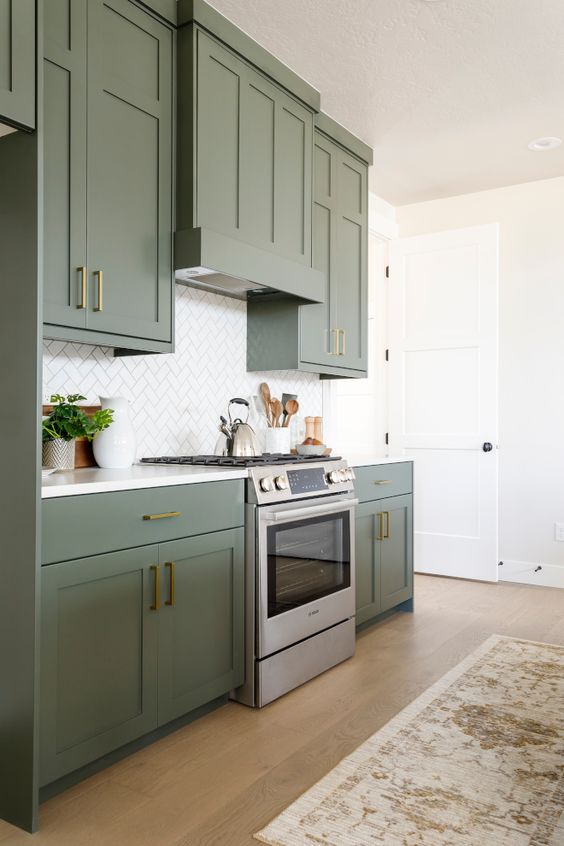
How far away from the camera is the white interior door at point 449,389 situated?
185 inches

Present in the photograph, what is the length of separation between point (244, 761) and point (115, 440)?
46.9 inches

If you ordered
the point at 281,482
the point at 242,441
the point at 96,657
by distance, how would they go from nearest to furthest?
the point at 96,657
the point at 281,482
the point at 242,441

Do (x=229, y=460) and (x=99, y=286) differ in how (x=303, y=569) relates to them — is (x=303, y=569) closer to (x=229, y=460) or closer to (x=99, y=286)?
(x=229, y=460)

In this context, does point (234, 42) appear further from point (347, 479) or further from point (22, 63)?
point (347, 479)

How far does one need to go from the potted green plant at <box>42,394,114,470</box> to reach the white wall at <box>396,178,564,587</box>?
3.22 metres

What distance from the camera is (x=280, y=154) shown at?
3.17 meters

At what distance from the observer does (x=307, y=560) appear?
290 centimetres

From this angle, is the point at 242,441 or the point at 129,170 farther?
the point at 242,441

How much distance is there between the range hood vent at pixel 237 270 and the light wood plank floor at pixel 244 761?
170cm

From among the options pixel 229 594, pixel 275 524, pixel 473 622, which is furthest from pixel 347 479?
pixel 473 622

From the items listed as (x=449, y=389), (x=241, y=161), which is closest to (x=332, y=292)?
(x=241, y=161)

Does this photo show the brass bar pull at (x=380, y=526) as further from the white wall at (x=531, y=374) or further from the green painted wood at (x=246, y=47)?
the green painted wood at (x=246, y=47)

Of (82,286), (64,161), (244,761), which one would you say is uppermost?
(64,161)

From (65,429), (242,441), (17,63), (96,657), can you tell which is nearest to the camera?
(17,63)
